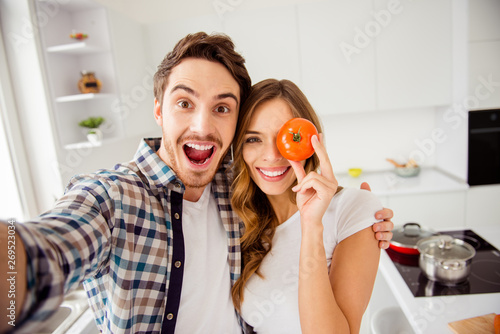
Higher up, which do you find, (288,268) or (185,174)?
(185,174)

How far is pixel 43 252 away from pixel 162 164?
0.53 m

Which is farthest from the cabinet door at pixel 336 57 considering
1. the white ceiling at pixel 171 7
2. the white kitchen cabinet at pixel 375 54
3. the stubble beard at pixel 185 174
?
the stubble beard at pixel 185 174

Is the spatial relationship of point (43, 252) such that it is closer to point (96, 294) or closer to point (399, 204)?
point (96, 294)

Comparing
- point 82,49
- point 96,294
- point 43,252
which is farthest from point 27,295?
point 82,49

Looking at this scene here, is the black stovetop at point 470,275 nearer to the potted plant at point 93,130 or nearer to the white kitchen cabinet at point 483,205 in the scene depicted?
the white kitchen cabinet at point 483,205

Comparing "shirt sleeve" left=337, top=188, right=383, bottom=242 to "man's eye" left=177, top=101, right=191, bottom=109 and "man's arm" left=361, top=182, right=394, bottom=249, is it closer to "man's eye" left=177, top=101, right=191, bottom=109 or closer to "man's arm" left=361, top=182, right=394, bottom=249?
"man's arm" left=361, top=182, right=394, bottom=249

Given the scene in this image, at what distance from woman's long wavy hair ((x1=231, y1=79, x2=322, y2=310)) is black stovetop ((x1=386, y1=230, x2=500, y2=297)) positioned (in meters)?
0.80

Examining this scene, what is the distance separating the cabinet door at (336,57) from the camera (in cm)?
289

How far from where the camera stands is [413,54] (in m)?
2.93

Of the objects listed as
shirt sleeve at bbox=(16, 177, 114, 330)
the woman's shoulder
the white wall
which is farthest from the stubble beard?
the white wall

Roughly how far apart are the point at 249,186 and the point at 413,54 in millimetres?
2497

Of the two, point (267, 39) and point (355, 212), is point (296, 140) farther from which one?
point (267, 39)

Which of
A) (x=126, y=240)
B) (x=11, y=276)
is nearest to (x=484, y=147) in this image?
(x=126, y=240)

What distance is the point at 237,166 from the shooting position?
4.21 feet
